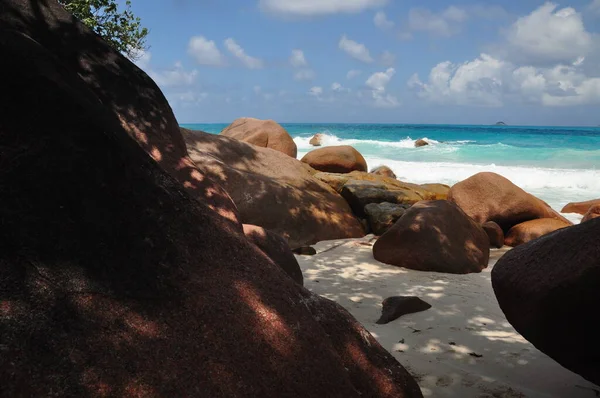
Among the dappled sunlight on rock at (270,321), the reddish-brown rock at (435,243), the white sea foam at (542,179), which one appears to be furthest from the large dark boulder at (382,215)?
the white sea foam at (542,179)

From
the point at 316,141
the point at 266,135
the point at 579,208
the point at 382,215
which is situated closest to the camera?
the point at 382,215

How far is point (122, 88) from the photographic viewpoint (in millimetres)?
4133

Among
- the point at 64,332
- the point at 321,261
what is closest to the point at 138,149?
the point at 64,332

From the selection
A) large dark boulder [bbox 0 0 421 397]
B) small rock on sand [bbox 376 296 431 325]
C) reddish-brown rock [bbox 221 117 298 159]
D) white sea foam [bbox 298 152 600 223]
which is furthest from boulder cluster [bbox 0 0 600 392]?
white sea foam [bbox 298 152 600 223]

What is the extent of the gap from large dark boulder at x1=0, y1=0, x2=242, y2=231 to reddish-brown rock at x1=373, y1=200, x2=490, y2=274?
4097mm

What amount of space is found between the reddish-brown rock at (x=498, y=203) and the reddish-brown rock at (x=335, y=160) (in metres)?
5.28

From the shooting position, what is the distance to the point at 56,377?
66.2 inches

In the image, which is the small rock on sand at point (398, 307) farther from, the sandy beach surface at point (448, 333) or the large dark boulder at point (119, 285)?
the large dark boulder at point (119, 285)

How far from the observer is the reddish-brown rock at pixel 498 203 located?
10453 millimetres

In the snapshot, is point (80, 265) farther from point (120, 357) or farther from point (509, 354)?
point (509, 354)

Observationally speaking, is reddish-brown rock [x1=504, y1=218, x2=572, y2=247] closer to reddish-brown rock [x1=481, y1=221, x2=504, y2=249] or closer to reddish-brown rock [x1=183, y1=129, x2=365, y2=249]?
reddish-brown rock [x1=481, y1=221, x2=504, y2=249]

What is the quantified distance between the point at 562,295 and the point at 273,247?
2.46 meters

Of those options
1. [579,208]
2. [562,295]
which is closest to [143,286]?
[562,295]

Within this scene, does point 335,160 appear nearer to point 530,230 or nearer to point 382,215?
point 382,215
